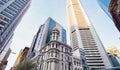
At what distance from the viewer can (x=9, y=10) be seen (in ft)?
224

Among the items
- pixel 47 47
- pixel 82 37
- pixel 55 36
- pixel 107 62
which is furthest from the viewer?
pixel 82 37

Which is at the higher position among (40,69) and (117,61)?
(117,61)

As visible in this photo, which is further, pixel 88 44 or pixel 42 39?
pixel 88 44

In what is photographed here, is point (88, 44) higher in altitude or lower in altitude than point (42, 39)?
higher

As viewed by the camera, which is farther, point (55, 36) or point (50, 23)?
point (50, 23)

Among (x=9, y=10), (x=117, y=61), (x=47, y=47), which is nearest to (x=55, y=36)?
(x=47, y=47)

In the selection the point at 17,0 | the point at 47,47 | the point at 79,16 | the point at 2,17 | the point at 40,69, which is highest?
the point at 79,16

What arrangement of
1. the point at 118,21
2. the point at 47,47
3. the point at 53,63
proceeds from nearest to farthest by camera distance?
the point at 118,21
the point at 53,63
the point at 47,47

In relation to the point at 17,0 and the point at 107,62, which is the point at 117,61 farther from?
the point at 17,0

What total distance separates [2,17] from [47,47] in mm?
29369

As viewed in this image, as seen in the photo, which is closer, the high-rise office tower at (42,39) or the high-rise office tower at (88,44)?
the high-rise office tower at (42,39)

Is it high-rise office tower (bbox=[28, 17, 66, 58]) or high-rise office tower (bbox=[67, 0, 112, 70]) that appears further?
high-rise office tower (bbox=[67, 0, 112, 70])

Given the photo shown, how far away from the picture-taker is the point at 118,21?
2478 cm

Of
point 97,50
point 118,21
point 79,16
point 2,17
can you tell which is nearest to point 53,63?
point 118,21
